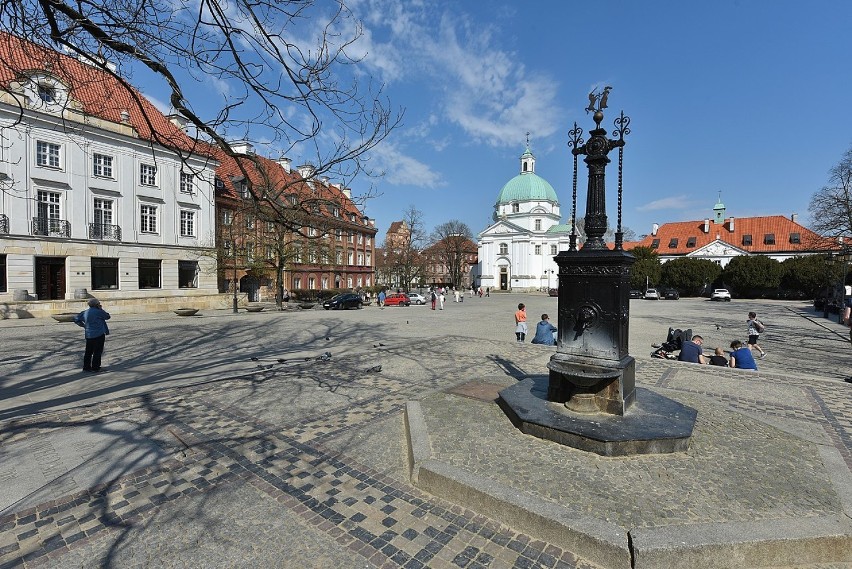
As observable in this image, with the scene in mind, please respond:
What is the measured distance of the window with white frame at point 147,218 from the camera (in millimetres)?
29138

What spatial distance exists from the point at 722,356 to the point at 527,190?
74134mm

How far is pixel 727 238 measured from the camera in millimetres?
65125

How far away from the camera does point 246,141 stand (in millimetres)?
4758

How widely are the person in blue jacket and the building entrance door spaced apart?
22.2 meters

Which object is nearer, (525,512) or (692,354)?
(525,512)

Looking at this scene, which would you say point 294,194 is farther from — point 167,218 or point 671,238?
point 671,238

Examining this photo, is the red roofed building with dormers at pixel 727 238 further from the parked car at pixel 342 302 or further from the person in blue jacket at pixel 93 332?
the person in blue jacket at pixel 93 332

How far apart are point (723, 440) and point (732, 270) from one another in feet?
196

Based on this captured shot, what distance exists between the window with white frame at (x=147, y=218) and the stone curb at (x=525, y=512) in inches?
1286

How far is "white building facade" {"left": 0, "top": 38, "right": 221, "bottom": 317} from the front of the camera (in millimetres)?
23375

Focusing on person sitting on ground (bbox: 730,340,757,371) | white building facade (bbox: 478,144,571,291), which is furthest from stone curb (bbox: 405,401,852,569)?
white building facade (bbox: 478,144,571,291)

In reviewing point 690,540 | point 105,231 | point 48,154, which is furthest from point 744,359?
point 48,154

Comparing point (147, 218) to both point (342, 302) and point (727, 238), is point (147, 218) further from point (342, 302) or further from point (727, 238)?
point (727, 238)

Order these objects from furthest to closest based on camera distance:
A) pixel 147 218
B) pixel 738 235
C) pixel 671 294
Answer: pixel 738 235
pixel 671 294
pixel 147 218
